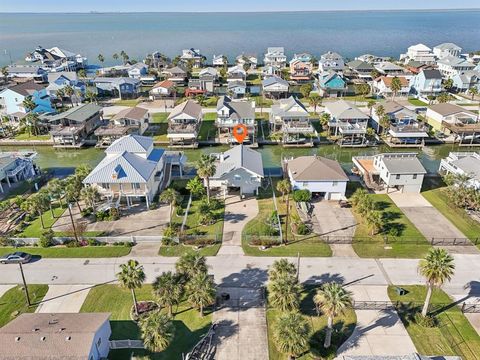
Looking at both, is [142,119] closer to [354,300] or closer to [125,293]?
[125,293]

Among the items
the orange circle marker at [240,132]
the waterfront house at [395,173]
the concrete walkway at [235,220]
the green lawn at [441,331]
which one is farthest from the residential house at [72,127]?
the green lawn at [441,331]

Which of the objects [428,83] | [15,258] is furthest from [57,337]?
[428,83]

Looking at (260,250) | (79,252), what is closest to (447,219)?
(260,250)

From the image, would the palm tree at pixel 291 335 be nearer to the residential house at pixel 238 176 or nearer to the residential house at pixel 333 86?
the residential house at pixel 238 176

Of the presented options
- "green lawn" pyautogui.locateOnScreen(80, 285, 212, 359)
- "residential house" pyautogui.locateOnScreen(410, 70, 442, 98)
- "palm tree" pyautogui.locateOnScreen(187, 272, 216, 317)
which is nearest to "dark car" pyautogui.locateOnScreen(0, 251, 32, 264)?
"green lawn" pyautogui.locateOnScreen(80, 285, 212, 359)

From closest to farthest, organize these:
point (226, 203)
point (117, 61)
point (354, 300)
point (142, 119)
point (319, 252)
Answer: point (354, 300) → point (319, 252) → point (226, 203) → point (142, 119) → point (117, 61)
